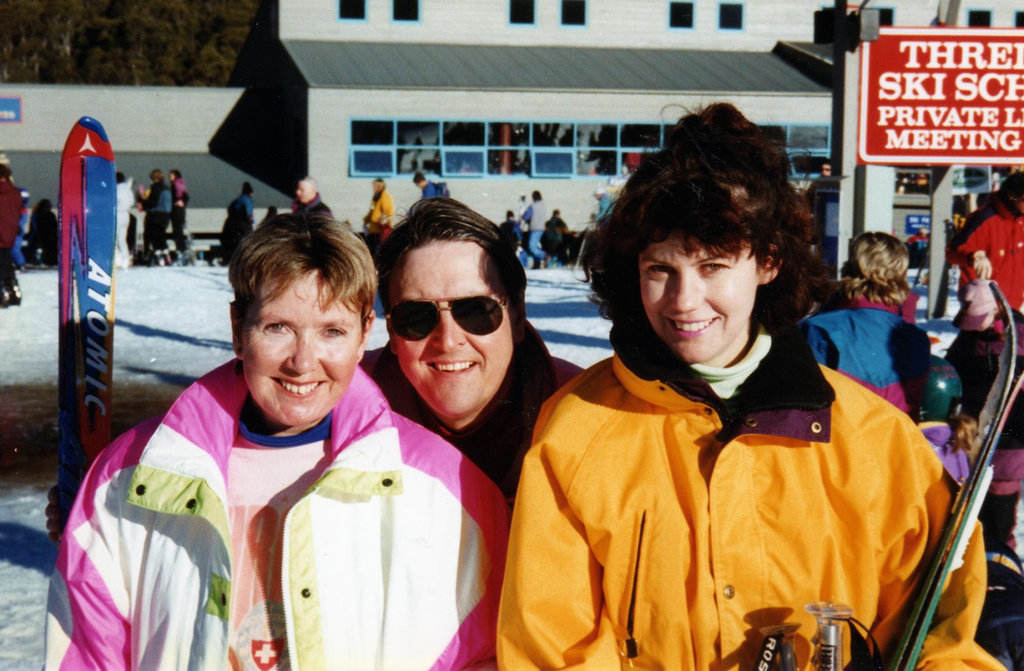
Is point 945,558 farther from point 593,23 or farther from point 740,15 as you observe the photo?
point 740,15

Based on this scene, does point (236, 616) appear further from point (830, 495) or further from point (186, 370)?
point (186, 370)

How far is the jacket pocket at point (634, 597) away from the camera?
6.71 feet

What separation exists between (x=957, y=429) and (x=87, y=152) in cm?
317

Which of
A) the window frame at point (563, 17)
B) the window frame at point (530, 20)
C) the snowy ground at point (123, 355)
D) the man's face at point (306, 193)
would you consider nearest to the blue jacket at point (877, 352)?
the snowy ground at point (123, 355)

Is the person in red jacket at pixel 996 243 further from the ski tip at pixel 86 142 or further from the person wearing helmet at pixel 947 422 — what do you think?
the ski tip at pixel 86 142

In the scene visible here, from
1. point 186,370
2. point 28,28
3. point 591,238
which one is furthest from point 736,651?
point 28,28

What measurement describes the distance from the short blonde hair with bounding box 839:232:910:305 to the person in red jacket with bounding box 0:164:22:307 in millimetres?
12009

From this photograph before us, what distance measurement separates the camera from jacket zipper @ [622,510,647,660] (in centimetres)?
205

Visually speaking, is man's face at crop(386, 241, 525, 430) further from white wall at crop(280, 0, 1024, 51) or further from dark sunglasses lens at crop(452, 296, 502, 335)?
white wall at crop(280, 0, 1024, 51)

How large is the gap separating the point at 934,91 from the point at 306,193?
5997 millimetres

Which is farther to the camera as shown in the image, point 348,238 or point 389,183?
point 389,183

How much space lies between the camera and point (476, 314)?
8.48 ft

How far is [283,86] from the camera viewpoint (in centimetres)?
3231

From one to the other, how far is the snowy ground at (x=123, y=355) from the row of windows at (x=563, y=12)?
12690 millimetres
